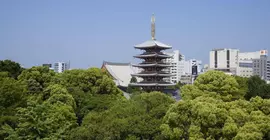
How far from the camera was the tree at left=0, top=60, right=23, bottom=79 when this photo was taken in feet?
119

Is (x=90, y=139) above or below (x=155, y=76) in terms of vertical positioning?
below

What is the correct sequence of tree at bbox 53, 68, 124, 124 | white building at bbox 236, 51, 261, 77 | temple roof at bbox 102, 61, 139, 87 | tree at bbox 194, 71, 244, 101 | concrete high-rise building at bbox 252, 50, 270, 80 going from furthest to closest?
concrete high-rise building at bbox 252, 50, 270, 80 → white building at bbox 236, 51, 261, 77 → temple roof at bbox 102, 61, 139, 87 → tree at bbox 53, 68, 124, 124 → tree at bbox 194, 71, 244, 101

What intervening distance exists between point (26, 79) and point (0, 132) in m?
14.5

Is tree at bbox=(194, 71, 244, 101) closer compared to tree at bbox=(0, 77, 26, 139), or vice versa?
tree at bbox=(0, 77, 26, 139)

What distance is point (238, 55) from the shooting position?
11088 centimetres

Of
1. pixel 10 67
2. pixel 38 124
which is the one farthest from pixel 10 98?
pixel 10 67

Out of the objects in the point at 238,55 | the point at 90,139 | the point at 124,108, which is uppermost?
the point at 238,55

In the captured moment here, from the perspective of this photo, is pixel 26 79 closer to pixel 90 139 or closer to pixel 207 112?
pixel 90 139

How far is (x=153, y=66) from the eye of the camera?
38.8 meters

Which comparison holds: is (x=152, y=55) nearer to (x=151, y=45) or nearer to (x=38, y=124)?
(x=151, y=45)

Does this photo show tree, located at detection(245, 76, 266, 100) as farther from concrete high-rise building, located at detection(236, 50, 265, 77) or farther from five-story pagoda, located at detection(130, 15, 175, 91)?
concrete high-rise building, located at detection(236, 50, 265, 77)

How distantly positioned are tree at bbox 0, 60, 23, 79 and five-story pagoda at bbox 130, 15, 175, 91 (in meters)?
12.6

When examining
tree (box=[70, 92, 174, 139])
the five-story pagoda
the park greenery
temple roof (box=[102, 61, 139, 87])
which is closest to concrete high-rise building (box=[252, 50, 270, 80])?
temple roof (box=[102, 61, 139, 87])

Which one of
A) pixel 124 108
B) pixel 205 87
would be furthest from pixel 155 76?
pixel 124 108
